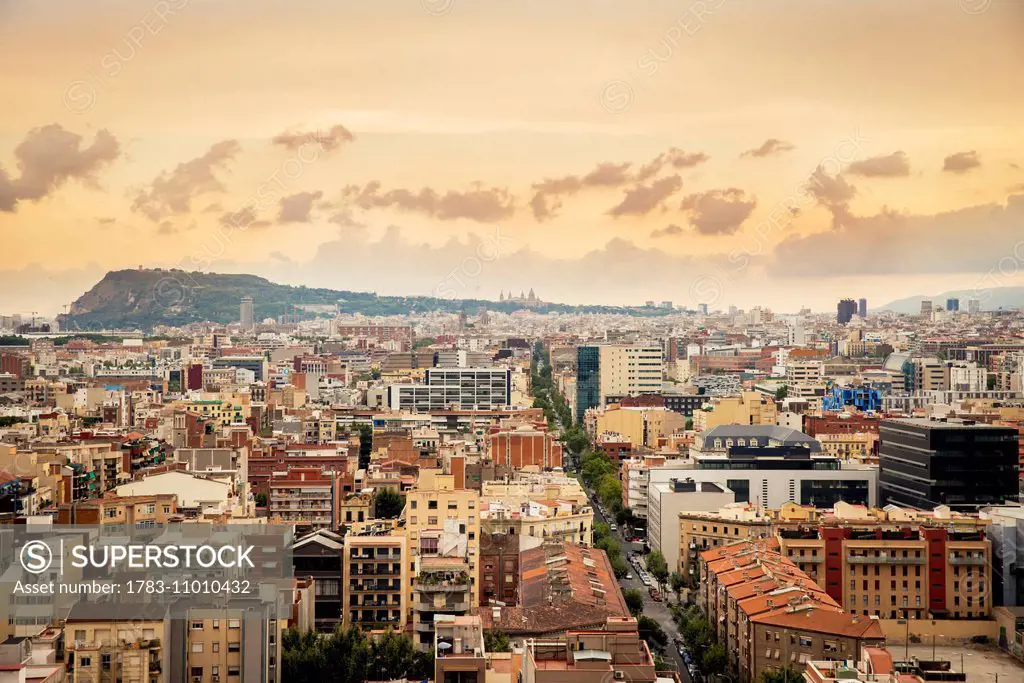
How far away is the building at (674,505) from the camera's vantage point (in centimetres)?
1616

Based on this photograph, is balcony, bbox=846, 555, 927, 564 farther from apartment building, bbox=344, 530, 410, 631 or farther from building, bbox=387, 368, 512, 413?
building, bbox=387, 368, 512, 413

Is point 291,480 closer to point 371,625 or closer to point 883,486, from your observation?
point 371,625

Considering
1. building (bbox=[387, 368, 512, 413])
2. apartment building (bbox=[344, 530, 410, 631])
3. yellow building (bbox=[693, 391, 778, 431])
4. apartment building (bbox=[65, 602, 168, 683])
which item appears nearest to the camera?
apartment building (bbox=[65, 602, 168, 683])

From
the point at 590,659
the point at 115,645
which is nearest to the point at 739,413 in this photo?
the point at 590,659

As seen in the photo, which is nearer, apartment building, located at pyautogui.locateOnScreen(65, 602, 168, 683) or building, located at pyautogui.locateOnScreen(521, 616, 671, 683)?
building, located at pyautogui.locateOnScreen(521, 616, 671, 683)

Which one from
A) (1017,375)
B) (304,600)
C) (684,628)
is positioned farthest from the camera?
(1017,375)

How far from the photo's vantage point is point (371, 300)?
101 meters

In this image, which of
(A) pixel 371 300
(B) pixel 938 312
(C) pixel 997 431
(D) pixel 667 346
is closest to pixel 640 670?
(C) pixel 997 431

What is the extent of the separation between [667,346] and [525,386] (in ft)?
65.9

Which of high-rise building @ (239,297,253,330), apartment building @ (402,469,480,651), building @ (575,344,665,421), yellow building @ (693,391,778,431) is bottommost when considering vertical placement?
apartment building @ (402,469,480,651)

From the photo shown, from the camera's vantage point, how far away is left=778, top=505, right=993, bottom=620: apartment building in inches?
516

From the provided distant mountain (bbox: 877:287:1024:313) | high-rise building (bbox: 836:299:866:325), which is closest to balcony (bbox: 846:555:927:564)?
distant mountain (bbox: 877:287:1024:313)

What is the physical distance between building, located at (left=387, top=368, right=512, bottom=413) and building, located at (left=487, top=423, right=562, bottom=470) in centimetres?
1050

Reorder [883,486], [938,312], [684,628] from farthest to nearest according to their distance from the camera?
[938,312] → [883,486] → [684,628]
